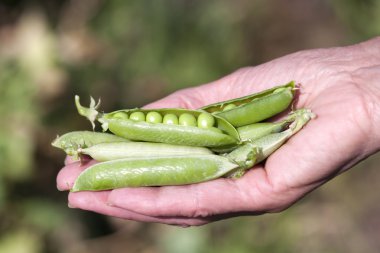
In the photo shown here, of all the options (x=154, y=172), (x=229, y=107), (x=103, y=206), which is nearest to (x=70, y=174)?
(x=103, y=206)

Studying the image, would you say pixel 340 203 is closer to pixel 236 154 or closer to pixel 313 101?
pixel 313 101

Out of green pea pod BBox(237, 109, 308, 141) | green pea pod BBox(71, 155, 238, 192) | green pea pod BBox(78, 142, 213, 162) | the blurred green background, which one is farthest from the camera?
the blurred green background

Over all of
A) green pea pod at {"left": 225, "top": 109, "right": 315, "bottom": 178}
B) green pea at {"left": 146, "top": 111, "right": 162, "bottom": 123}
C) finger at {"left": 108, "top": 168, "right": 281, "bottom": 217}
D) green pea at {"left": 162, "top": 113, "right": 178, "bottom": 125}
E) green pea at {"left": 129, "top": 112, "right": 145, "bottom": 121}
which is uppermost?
green pea at {"left": 129, "top": 112, "right": 145, "bottom": 121}

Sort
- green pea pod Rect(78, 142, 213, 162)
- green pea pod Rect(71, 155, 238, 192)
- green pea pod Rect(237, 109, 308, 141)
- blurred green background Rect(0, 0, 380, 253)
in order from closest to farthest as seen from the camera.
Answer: green pea pod Rect(71, 155, 238, 192) < green pea pod Rect(78, 142, 213, 162) < green pea pod Rect(237, 109, 308, 141) < blurred green background Rect(0, 0, 380, 253)

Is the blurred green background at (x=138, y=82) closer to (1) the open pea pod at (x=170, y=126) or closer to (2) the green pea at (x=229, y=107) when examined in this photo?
(2) the green pea at (x=229, y=107)

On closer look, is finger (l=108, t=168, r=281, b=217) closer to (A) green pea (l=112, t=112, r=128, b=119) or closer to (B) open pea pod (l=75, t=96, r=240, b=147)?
(B) open pea pod (l=75, t=96, r=240, b=147)

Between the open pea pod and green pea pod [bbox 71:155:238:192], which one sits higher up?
the open pea pod

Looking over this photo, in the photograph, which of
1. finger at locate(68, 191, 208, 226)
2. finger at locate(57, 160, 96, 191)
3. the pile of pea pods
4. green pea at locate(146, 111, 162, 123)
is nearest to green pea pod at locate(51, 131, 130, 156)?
the pile of pea pods
